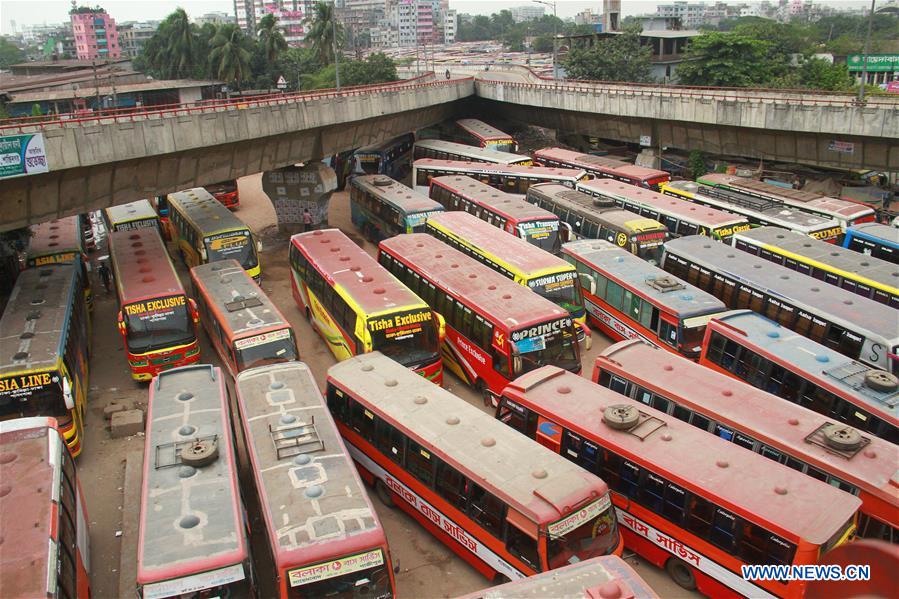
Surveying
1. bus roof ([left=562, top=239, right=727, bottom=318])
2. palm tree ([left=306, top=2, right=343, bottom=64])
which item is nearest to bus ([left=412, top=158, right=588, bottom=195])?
bus roof ([left=562, top=239, right=727, bottom=318])

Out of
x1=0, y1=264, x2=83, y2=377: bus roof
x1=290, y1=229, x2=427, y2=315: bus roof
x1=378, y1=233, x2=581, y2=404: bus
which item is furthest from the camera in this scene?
x1=290, y1=229, x2=427, y2=315: bus roof

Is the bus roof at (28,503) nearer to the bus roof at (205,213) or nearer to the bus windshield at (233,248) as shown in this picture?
the bus windshield at (233,248)

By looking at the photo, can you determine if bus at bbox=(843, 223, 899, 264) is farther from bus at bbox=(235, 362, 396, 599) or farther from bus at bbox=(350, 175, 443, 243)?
bus at bbox=(235, 362, 396, 599)

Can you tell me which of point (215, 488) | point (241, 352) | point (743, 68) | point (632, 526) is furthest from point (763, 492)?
point (743, 68)

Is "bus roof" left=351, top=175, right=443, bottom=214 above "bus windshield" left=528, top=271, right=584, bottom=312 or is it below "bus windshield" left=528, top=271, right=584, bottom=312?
above

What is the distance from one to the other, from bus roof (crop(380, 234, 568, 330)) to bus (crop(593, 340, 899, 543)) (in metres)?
2.29

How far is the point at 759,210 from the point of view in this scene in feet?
90.1

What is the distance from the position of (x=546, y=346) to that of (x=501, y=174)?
19915 mm

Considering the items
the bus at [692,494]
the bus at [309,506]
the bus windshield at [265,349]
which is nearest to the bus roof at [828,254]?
A: the bus at [692,494]

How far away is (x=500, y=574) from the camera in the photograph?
11891 millimetres

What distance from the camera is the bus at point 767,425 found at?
37.2 feet

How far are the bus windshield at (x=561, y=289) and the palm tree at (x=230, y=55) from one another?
64.9 m

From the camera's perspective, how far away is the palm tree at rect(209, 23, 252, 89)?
74.3m

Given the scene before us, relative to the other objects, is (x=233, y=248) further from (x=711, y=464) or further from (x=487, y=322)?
(x=711, y=464)
